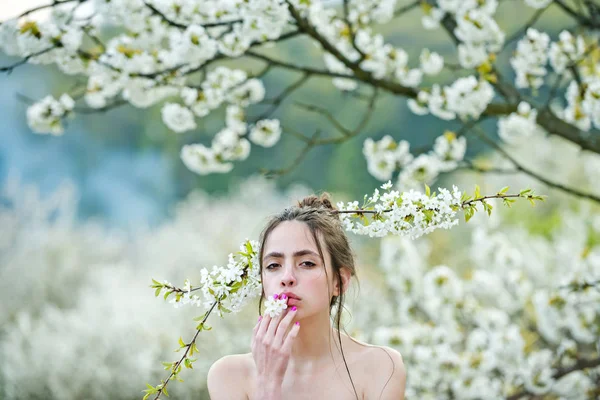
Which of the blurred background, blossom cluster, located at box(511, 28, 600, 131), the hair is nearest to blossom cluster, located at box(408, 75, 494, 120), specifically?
blossom cluster, located at box(511, 28, 600, 131)

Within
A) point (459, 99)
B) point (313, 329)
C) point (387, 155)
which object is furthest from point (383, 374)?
point (387, 155)

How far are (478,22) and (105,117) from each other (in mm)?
8203

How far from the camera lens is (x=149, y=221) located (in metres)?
9.58

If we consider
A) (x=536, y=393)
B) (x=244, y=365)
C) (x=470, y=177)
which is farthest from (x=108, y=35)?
(x=244, y=365)

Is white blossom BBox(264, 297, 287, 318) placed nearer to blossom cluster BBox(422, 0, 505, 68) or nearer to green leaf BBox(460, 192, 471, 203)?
green leaf BBox(460, 192, 471, 203)

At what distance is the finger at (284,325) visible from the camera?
1.52 metres

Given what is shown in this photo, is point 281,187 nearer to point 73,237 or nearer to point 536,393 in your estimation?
point 73,237

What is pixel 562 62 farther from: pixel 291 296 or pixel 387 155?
pixel 291 296

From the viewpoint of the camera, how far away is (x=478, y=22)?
2521 mm

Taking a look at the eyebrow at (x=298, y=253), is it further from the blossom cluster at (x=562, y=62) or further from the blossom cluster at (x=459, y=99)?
the blossom cluster at (x=562, y=62)

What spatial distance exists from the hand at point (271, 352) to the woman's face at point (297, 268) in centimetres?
8

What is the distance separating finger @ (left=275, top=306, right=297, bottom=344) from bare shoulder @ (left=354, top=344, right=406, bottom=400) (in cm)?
29

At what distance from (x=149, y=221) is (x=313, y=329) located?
26.6 ft

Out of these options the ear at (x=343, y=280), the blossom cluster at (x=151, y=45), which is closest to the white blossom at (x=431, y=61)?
the blossom cluster at (x=151, y=45)
